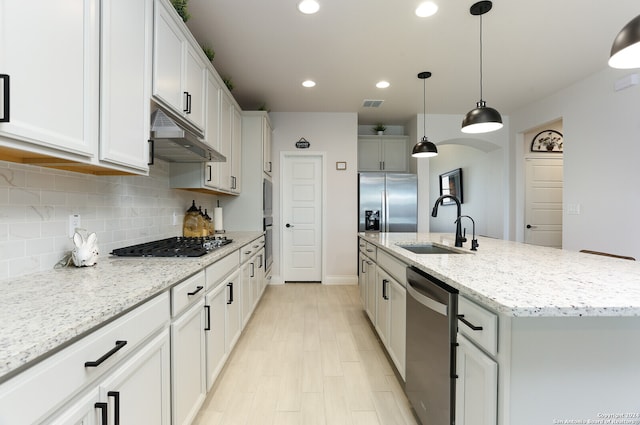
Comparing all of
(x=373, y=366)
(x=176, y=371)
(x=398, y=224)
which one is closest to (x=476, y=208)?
(x=398, y=224)

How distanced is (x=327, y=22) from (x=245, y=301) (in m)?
2.59

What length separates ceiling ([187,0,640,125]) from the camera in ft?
7.97

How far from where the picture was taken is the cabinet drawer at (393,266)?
6.28 ft

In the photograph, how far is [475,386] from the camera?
3.61 feet

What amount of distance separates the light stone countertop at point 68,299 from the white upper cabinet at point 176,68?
100cm

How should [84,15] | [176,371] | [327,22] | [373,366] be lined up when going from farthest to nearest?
[327,22]
[373,366]
[176,371]
[84,15]

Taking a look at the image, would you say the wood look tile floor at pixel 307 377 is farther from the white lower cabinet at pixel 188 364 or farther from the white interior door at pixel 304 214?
the white interior door at pixel 304 214

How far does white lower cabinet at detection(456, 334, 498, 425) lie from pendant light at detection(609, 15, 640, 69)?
128cm

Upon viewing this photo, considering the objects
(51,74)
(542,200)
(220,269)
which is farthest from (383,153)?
(51,74)

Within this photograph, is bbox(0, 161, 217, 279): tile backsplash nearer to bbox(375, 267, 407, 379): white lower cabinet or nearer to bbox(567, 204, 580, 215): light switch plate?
bbox(375, 267, 407, 379): white lower cabinet

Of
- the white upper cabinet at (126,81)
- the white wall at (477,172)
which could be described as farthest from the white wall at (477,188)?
the white upper cabinet at (126,81)

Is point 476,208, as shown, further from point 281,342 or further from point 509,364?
point 509,364

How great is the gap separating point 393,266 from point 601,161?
3.30 m

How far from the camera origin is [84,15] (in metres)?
1.17
